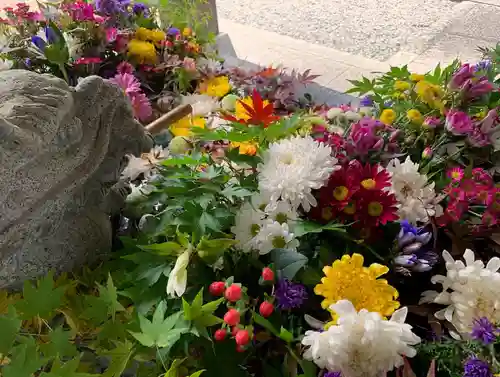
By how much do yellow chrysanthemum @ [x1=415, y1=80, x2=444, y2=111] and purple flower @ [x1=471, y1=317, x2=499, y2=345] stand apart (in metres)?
0.36

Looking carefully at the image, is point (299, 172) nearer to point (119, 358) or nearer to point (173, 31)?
point (119, 358)

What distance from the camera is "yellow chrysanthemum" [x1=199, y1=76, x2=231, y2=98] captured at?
1378mm

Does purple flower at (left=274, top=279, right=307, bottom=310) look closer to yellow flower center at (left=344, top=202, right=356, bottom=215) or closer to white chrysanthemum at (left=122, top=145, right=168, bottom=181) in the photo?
yellow flower center at (left=344, top=202, right=356, bottom=215)

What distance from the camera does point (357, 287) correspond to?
0.62 meters

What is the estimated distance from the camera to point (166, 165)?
83 centimetres

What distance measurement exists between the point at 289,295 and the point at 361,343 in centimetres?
10

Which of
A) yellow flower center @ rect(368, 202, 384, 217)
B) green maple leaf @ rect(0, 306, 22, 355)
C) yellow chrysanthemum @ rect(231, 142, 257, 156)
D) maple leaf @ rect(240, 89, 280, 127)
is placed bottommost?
green maple leaf @ rect(0, 306, 22, 355)

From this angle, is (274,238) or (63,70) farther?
(63,70)

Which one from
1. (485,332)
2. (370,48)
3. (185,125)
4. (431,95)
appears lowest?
(370,48)

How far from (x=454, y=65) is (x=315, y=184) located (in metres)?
0.43

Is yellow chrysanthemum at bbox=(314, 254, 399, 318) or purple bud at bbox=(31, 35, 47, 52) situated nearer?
yellow chrysanthemum at bbox=(314, 254, 399, 318)

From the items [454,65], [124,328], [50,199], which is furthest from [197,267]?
[454,65]

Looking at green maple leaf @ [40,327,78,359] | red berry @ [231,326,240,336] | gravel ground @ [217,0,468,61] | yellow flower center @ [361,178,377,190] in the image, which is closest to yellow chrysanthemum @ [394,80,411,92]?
yellow flower center @ [361,178,377,190]

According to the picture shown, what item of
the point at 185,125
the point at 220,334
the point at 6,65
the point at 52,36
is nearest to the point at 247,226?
the point at 220,334
